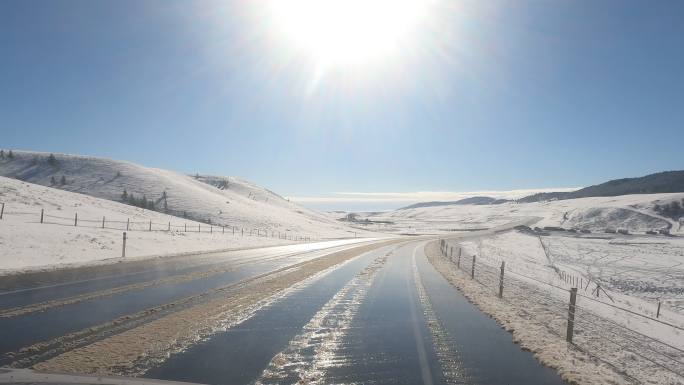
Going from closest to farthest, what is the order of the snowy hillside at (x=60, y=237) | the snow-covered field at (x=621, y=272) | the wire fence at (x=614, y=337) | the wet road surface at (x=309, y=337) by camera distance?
1. the wet road surface at (x=309, y=337)
2. the wire fence at (x=614, y=337)
3. the snowy hillside at (x=60, y=237)
4. the snow-covered field at (x=621, y=272)

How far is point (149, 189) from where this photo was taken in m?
113

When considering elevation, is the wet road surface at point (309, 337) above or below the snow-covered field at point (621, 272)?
above

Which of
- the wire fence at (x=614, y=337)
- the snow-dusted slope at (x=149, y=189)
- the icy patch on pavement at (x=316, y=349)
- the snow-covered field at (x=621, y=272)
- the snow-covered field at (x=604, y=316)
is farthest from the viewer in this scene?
the snow-dusted slope at (x=149, y=189)

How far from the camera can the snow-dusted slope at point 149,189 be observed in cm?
9519

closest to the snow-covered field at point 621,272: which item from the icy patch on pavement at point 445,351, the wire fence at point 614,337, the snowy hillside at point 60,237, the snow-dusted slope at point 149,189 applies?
the wire fence at point 614,337

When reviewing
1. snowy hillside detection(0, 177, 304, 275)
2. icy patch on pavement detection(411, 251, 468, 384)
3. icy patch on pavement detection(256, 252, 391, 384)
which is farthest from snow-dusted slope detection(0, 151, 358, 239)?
icy patch on pavement detection(411, 251, 468, 384)

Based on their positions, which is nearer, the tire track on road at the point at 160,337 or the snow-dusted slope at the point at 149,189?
the tire track on road at the point at 160,337

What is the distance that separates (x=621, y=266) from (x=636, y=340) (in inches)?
1228

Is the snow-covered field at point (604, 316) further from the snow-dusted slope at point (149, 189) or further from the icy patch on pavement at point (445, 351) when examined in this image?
the snow-dusted slope at point (149, 189)

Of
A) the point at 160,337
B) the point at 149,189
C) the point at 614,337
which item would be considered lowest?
the point at 614,337

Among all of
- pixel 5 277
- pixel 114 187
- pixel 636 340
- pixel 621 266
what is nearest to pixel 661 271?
pixel 621 266

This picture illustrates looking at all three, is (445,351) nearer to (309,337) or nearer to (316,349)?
(316,349)

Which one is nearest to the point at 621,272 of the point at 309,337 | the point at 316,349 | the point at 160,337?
the point at 309,337

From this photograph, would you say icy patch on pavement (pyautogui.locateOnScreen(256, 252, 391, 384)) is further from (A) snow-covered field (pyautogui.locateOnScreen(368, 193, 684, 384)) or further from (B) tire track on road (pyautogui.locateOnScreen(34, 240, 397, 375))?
(A) snow-covered field (pyautogui.locateOnScreen(368, 193, 684, 384))
